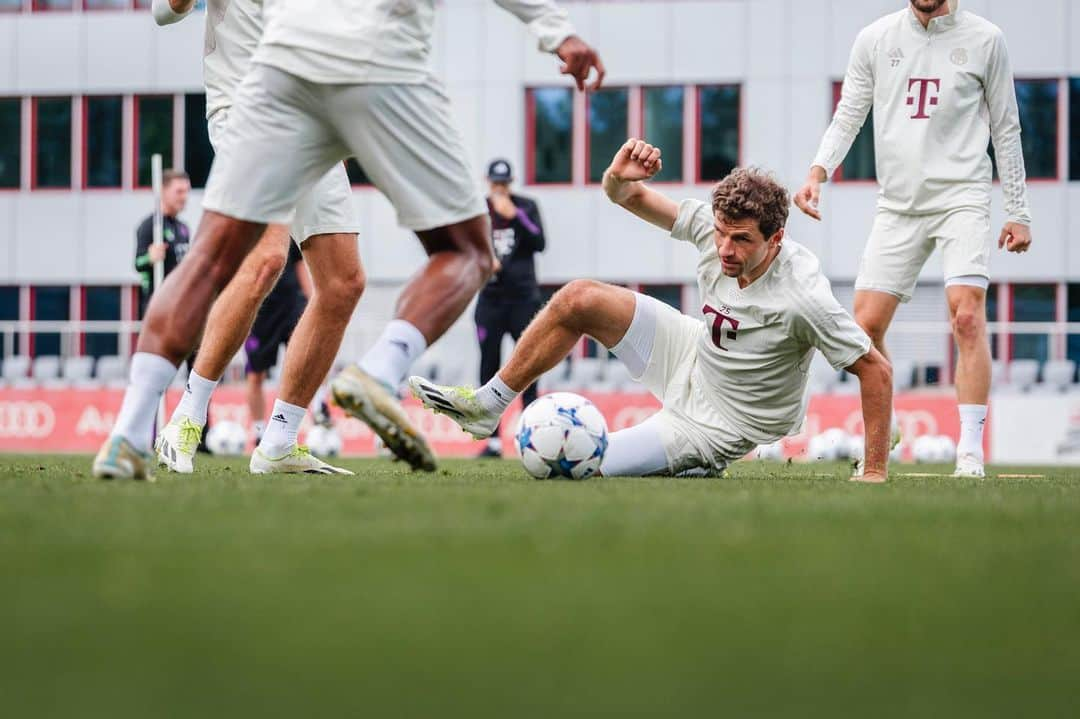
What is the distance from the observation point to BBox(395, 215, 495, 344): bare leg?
4.76 metres

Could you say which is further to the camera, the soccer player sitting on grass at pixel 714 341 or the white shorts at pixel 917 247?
the white shorts at pixel 917 247

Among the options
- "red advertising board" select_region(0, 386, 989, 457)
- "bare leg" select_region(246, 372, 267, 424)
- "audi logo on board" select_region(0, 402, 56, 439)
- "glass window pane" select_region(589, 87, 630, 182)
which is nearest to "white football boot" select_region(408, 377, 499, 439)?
"bare leg" select_region(246, 372, 267, 424)

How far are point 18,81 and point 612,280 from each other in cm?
1248

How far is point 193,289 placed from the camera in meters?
4.66

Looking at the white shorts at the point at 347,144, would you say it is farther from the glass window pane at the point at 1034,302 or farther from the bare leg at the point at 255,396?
the glass window pane at the point at 1034,302

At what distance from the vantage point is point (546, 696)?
1793 mm

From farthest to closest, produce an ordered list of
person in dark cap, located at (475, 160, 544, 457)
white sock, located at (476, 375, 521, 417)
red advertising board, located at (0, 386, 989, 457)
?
1. red advertising board, located at (0, 386, 989, 457)
2. person in dark cap, located at (475, 160, 544, 457)
3. white sock, located at (476, 375, 521, 417)

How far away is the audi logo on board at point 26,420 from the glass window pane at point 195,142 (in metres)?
8.83

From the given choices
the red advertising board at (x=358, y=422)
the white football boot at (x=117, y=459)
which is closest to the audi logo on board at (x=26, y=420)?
the red advertising board at (x=358, y=422)

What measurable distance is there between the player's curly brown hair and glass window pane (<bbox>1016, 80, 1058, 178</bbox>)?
2216 cm

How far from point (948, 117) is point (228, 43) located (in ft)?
12.0

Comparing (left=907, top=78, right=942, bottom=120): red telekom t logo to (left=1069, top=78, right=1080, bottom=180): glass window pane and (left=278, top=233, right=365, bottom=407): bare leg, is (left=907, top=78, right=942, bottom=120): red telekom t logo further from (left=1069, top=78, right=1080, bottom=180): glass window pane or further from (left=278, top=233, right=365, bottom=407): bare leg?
(left=1069, top=78, right=1080, bottom=180): glass window pane

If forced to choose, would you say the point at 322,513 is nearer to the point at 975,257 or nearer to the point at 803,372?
the point at 803,372

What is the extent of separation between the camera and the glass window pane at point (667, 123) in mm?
27219
